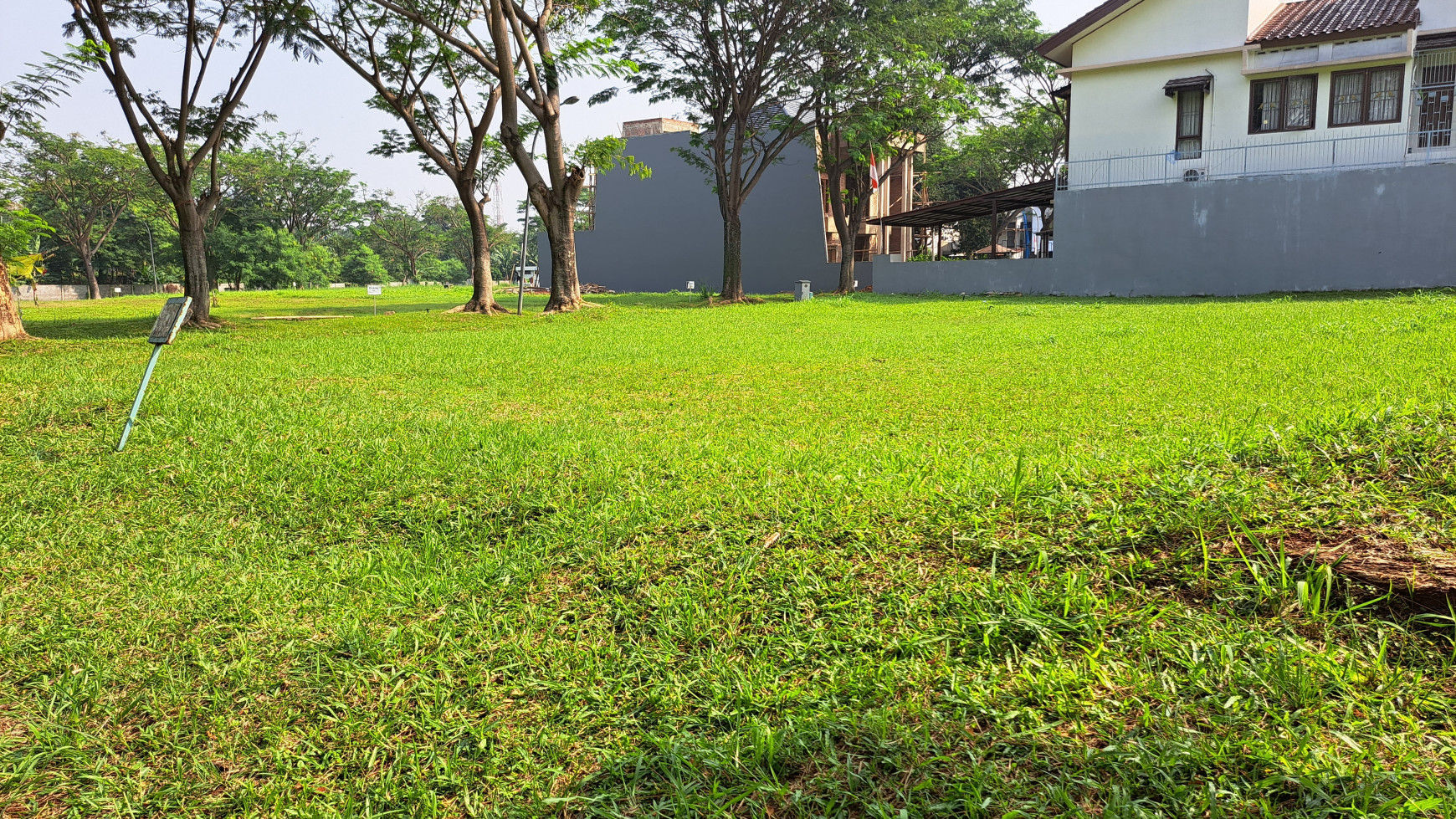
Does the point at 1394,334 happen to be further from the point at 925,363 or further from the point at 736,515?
the point at 736,515

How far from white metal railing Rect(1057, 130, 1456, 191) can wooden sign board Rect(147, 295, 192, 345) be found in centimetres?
2156

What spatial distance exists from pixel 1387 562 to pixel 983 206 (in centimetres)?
2598

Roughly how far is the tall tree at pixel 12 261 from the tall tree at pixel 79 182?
63.0 ft

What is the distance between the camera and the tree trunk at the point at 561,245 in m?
19.9

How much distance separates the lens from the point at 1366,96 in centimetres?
2075

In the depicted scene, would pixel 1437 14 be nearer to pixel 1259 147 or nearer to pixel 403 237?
pixel 1259 147

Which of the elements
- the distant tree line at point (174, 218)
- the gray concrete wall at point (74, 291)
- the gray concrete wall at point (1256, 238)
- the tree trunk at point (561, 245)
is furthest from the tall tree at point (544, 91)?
the gray concrete wall at point (74, 291)

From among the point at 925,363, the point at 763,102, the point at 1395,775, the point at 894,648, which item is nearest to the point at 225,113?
the point at 763,102

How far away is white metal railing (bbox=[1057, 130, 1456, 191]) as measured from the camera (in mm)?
20047

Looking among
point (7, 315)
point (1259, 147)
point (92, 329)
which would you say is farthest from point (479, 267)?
point (1259, 147)

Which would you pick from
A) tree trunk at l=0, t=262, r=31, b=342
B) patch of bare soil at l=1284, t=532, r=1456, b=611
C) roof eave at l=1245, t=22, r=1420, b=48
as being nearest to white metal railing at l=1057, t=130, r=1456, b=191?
roof eave at l=1245, t=22, r=1420, b=48

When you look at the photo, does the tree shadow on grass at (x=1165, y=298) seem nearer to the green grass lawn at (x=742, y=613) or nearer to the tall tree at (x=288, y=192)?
the green grass lawn at (x=742, y=613)

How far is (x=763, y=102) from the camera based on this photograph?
26250 mm

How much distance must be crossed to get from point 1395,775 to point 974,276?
23637mm
